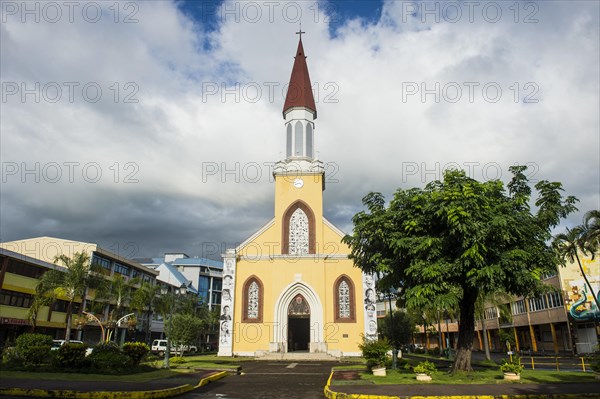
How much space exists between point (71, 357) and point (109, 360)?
1425 millimetres

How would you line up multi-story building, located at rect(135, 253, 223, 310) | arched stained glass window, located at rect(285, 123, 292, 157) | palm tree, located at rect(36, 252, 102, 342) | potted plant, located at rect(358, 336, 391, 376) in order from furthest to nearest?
multi-story building, located at rect(135, 253, 223, 310) → arched stained glass window, located at rect(285, 123, 292, 157) → palm tree, located at rect(36, 252, 102, 342) → potted plant, located at rect(358, 336, 391, 376)

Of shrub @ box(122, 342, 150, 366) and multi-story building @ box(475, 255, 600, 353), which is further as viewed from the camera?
multi-story building @ box(475, 255, 600, 353)

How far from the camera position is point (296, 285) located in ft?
104

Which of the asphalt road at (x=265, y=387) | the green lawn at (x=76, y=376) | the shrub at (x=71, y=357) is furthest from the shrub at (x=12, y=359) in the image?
the asphalt road at (x=265, y=387)

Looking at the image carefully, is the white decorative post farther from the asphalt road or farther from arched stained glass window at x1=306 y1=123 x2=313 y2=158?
the asphalt road

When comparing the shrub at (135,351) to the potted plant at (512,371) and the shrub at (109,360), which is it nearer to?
the shrub at (109,360)

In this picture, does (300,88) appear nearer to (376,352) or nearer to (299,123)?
(299,123)

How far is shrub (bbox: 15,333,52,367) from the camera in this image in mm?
16750

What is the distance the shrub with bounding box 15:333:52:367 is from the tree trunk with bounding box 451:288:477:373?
16.0 metres

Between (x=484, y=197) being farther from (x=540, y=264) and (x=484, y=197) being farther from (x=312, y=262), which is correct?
(x=312, y=262)

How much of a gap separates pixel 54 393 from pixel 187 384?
12.5ft

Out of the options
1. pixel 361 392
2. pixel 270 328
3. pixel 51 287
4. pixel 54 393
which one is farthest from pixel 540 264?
Answer: pixel 51 287

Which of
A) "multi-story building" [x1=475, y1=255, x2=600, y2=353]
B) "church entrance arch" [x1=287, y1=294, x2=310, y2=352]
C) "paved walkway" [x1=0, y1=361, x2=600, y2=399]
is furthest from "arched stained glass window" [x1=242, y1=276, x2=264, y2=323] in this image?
"multi-story building" [x1=475, y1=255, x2=600, y2=353]

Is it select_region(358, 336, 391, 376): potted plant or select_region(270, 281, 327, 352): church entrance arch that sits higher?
select_region(270, 281, 327, 352): church entrance arch
